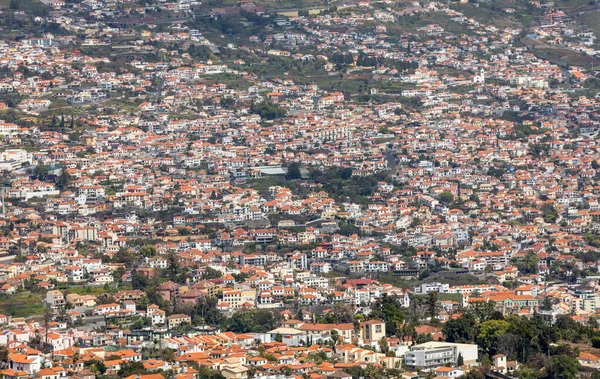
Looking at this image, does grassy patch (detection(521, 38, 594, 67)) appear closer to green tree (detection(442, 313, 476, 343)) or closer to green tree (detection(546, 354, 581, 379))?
green tree (detection(442, 313, 476, 343))

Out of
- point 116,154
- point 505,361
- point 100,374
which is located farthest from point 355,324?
point 116,154

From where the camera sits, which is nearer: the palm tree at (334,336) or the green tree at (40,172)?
the palm tree at (334,336)

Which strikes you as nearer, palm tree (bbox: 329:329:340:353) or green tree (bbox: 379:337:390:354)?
green tree (bbox: 379:337:390:354)

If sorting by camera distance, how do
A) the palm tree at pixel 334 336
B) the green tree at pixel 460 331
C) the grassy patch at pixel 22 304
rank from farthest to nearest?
the grassy patch at pixel 22 304 < the palm tree at pixel 334 336 < the green tree at pixel 460 331

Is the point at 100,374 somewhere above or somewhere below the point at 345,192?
above

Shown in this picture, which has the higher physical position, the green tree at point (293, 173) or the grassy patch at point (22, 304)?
the grassy patch at point (22, 304)

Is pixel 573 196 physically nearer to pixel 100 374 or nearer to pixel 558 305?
pixel 558 305

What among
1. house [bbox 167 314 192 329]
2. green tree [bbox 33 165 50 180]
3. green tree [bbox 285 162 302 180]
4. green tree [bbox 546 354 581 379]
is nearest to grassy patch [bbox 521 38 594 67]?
green tree [bbox 285 162 302 180]

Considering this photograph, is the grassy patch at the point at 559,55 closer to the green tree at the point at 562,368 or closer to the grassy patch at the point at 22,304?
the grassy patch at the point at 22,304

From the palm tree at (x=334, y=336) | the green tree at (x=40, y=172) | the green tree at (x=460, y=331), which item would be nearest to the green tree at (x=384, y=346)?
the palm tree at (x=334, y=336)
